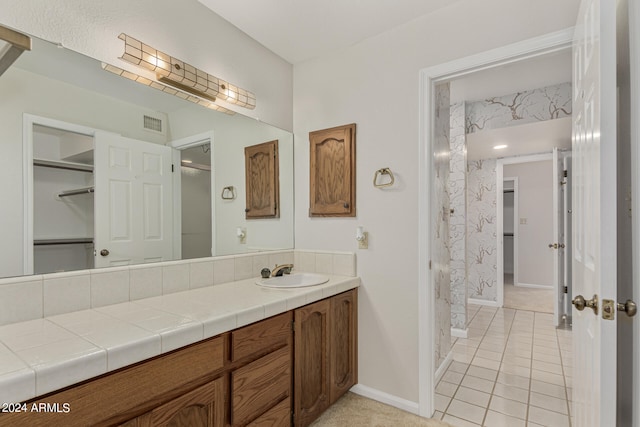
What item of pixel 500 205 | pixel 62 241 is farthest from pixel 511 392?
pixel 500 205

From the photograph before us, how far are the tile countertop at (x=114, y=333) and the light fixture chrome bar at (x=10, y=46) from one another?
102cm

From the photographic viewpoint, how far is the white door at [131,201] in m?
1.54

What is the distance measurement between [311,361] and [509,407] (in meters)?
1.39

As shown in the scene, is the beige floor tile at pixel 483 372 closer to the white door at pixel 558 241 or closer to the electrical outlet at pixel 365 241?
the electrical outlet at pixel 365 241

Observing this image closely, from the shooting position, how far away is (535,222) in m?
5.96

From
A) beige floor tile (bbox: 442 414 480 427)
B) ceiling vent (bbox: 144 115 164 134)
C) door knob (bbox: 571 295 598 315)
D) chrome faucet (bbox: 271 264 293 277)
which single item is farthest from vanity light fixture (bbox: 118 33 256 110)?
beige floor tile (bbox: 442 414 480 427)

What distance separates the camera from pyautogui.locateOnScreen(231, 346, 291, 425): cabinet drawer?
4.45 feet

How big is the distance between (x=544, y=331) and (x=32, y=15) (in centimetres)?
481

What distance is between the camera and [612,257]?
0.94 meters

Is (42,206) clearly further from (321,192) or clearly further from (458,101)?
(458,101)

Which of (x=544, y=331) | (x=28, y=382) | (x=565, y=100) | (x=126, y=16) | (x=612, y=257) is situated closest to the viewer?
(x=28, y=382)

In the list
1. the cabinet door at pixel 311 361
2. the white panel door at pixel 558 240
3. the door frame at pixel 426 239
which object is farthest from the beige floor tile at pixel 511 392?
the white panel door at pixel 558 240

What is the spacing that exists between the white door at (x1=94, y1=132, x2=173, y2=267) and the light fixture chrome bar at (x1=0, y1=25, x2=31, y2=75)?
398 mm

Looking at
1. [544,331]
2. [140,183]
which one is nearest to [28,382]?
[140,183]
